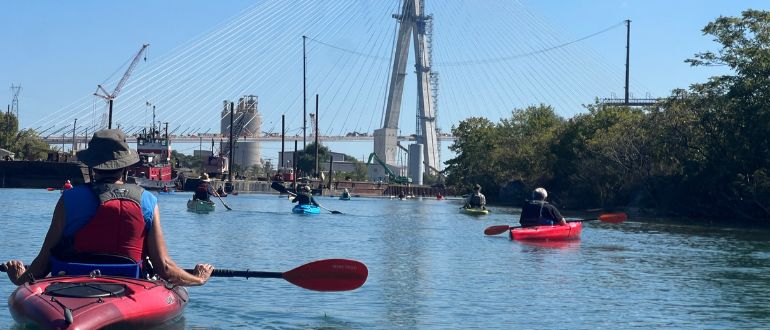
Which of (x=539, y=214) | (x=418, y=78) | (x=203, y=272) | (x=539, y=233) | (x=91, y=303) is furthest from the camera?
(x=418, y=78)

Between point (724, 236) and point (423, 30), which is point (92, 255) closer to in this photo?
point (724, 236)

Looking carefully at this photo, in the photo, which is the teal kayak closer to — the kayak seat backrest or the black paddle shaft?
the black paddle shaft

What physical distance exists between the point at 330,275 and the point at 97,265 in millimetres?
3796

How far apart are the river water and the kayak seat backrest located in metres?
2.20

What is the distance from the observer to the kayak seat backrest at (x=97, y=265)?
10.6 m

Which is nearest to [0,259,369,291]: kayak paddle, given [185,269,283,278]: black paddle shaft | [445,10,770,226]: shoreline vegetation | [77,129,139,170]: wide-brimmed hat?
[185,269,283,278]: black paddle shaft

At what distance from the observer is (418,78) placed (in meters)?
131

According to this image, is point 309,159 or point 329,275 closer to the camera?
point 329,275

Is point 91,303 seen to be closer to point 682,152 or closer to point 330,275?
point 330,275

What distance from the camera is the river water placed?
1458 centimetres

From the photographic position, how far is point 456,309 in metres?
15.5

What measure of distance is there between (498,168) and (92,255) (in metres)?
93.9

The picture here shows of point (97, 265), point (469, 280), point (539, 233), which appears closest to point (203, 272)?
point (97, 265)

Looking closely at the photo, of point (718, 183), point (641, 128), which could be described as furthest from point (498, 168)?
point (718, 183)
